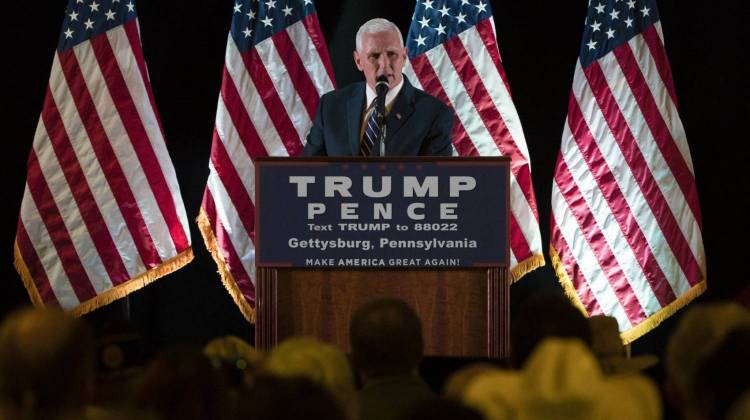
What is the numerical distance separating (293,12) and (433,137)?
1706 millimetres

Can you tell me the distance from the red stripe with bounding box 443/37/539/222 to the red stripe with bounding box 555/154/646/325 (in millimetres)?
237

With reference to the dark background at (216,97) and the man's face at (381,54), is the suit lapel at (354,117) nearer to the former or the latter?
the man's face at (381,54)

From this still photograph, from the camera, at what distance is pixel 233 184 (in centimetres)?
699

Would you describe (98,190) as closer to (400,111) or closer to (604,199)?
(400,111)

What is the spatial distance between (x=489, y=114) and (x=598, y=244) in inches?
39.2

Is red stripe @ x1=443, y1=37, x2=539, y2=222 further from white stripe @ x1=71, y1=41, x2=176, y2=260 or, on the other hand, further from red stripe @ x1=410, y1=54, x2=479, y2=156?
white stripe @ x1=71, y1=41, x2=176, y2=260

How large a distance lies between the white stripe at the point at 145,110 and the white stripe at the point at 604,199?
232 cm

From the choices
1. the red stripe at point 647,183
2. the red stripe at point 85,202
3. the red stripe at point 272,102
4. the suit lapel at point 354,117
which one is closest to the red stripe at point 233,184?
the red stripe at point 272,102

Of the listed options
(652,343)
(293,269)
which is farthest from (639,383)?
(652,343)

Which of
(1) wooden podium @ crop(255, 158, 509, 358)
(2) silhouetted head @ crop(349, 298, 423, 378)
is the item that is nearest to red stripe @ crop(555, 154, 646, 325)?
(1) wooden podium @ crop(255, 158, 509, 358)

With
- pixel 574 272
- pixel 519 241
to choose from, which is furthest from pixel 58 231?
pixel 574 272

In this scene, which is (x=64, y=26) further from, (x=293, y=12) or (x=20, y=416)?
(x=20, y=416)

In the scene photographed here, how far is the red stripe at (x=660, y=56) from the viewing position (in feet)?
22.5

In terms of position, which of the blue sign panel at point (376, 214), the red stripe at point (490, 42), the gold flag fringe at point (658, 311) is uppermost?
the red stripe at point (490, 42)
